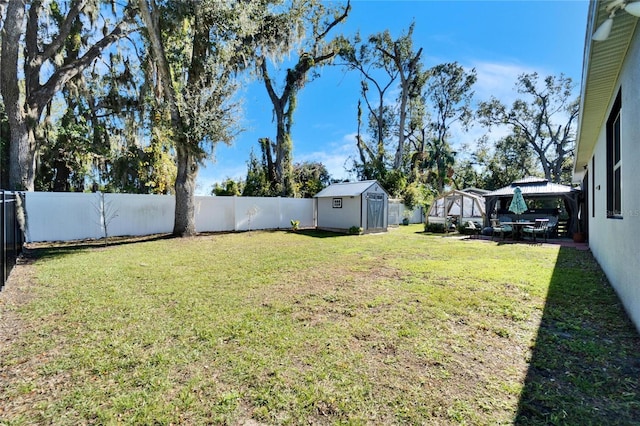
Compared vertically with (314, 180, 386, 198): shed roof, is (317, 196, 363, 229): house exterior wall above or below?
below

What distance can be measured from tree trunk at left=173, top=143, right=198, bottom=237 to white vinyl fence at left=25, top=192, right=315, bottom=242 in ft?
6.01

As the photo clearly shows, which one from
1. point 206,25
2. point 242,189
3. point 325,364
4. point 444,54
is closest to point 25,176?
point 206,25

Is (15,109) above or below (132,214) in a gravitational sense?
above

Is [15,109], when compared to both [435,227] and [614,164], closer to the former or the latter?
[614,164]

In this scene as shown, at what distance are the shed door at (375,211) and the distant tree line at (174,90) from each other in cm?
630

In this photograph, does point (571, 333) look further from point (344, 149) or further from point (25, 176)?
point (344, 149)

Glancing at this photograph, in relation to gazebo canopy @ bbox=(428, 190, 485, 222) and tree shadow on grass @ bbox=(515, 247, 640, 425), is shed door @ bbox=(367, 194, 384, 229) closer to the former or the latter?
gazebo canopy @ bbox=(428, 190, 485, 222)

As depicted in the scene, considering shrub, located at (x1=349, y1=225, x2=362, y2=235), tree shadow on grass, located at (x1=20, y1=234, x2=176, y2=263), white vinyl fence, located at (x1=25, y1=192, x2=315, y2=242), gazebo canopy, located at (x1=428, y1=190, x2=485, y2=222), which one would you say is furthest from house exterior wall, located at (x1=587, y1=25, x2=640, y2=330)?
white vinyl fence, located at (x1=25, y1=192, x2=315, y2=242)

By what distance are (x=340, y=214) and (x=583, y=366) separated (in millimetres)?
13026

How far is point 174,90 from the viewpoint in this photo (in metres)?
10.1

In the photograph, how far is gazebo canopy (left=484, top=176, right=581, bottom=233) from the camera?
12.1 meters

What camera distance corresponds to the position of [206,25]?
1022 centimetres

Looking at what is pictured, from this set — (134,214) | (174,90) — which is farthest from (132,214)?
(174,90)

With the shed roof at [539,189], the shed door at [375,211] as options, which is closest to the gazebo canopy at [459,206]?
the shed roof at [539,189]
